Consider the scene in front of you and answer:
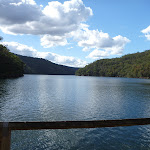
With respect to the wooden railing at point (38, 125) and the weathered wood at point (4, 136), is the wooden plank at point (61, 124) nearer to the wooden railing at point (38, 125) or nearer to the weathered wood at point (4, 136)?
the wooden railing at point (38, 125)

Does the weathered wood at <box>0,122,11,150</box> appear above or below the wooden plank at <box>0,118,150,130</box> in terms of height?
below

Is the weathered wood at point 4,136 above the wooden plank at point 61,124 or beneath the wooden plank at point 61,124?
beneath

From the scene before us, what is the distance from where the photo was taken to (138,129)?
1875 cm

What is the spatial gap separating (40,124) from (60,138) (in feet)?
40.3

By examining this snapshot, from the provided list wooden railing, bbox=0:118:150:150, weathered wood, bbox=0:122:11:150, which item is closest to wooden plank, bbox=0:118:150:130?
wooden railing, bbox=0:118:150:150

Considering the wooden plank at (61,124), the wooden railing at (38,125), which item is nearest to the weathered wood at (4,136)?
the wooden railing at (38,125)

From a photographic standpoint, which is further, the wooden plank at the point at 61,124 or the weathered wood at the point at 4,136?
the wooden plank at the point at 61,124

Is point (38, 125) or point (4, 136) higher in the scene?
point (38, 125)

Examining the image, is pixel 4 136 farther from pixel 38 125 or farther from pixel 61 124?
pixel 61 124

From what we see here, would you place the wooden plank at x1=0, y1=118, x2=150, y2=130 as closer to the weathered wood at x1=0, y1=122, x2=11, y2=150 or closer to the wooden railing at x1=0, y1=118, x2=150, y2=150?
the wooden railing at x1=0, y1=118, x2=150, y2=150

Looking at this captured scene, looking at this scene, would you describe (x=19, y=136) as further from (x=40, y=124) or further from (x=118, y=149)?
(x=40, y=124)

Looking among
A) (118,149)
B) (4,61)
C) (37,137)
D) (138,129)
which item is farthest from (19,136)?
(4,61)

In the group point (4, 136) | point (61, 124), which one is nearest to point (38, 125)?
point (61, 124)

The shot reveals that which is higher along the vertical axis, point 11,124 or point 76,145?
point 11,124
